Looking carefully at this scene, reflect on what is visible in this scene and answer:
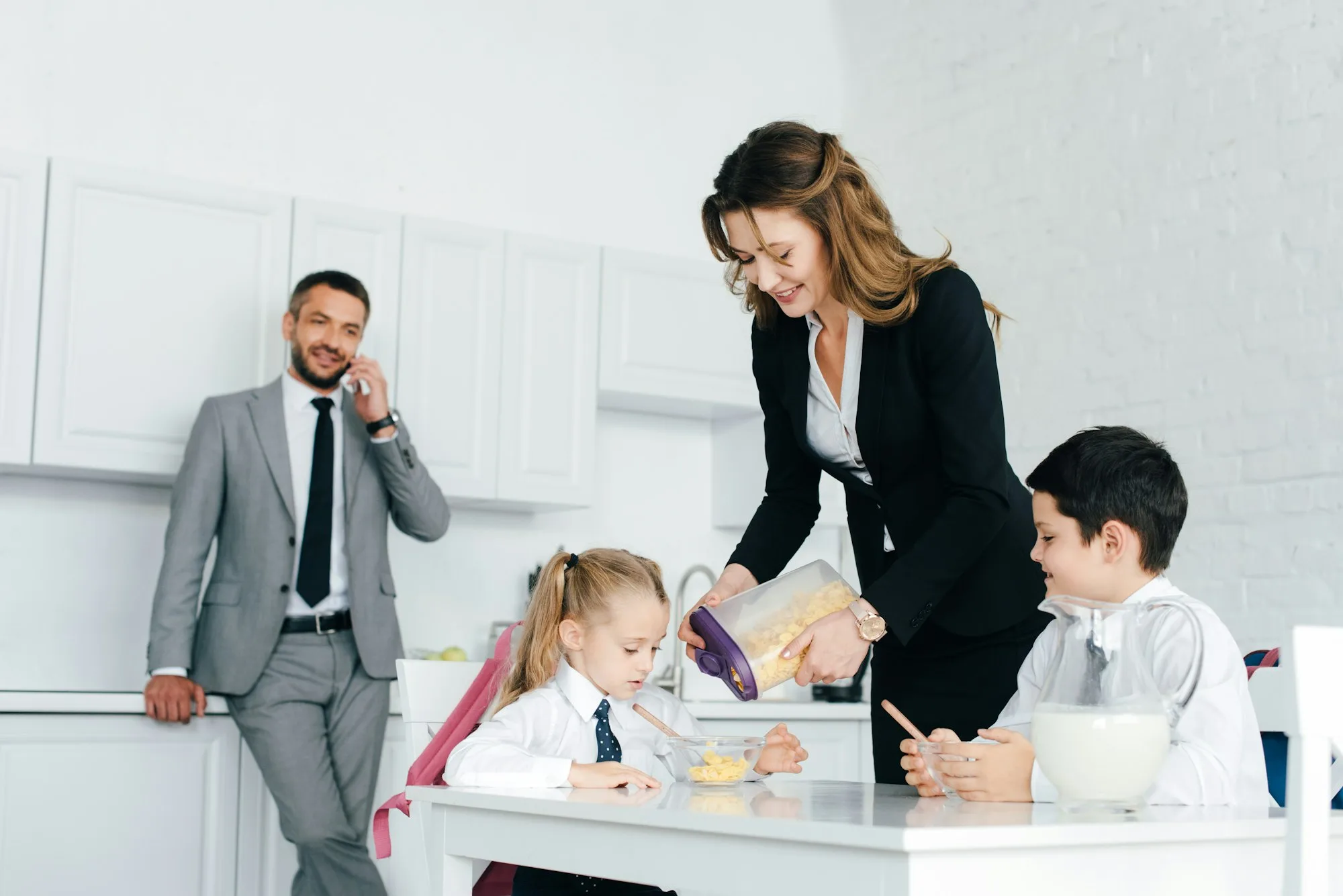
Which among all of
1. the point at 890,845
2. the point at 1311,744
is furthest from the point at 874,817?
the point at 1311,744

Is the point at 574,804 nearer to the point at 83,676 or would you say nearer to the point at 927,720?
the point at 927,720

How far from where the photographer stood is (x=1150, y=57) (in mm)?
3682

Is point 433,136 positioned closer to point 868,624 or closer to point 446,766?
point 446,766

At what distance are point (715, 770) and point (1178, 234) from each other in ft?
8.14

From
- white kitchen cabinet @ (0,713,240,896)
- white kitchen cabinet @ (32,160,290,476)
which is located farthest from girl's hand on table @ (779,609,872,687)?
white kitchen cabinet @ (32,160,290,476)

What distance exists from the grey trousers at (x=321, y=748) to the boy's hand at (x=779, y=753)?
1.64 metres

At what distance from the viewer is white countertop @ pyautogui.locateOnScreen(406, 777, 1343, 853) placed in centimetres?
93

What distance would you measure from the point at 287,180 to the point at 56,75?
2.01 ft

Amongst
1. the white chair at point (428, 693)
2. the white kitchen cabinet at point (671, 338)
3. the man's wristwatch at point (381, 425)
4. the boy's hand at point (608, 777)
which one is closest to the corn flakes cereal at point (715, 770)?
the boy's hand at point (608, 777)

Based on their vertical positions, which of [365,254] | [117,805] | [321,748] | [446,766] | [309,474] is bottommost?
[117,805]

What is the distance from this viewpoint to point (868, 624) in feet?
5.08

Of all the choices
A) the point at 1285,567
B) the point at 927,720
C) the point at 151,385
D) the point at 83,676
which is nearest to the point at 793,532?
the point at 927,720

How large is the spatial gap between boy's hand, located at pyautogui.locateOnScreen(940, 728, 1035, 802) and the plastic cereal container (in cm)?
33

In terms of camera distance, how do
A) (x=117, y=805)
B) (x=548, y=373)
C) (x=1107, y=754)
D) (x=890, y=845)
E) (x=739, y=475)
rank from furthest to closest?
(x=739, y=475), (x=548, y=373), (x=117, y=805), (x=1107, y=754), (x=890, y=845)
